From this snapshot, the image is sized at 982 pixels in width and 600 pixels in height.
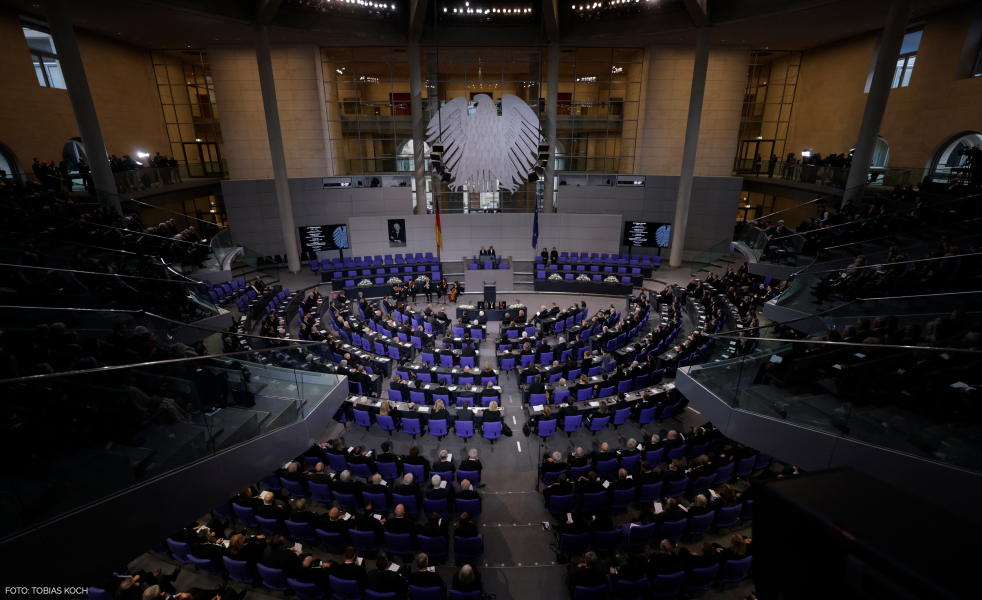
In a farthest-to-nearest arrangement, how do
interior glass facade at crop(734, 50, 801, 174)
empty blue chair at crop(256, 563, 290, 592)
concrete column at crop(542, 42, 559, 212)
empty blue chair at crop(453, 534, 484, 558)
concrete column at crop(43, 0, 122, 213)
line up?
interior glass facade at crop(734, 50, 801, 174) → concrete column at crop(542, 42, 559, 212) → concrete column at crop(43, 0, 122, 213) → empty blue chair at crop(453, 534, 484, 558) → empty blue chair at crop(256, 563, 290, 592)

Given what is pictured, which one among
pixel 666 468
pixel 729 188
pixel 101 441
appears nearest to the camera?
pixel 101 441

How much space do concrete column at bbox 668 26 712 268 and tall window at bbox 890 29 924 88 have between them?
24.9 ft

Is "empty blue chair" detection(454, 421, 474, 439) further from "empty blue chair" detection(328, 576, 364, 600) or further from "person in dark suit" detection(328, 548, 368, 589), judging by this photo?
"empty blue chair" detection(328, 576, 364, 600)

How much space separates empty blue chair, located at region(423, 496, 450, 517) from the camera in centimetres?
770

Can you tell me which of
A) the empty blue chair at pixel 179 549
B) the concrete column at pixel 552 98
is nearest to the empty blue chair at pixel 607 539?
the empty blue chair at pixel 179 549

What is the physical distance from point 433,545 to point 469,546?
1.92 feet

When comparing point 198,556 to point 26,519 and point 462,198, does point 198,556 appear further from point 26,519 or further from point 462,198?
point 462,198

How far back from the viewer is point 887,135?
63.5ft

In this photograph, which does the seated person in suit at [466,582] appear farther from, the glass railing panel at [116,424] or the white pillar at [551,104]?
the white pillar at [551,104]

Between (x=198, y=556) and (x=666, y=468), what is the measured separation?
836cm

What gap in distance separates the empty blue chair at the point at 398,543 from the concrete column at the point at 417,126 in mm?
19100

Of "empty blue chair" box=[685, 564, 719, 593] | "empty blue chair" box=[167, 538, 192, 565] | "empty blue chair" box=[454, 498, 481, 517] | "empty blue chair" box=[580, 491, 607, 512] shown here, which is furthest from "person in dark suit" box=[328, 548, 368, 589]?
"empty blue chair" box=[685, 564, 719, 593]

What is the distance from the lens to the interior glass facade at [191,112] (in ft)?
81.8

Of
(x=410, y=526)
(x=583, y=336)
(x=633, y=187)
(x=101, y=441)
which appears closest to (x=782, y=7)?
(x=633, y=187)
